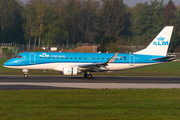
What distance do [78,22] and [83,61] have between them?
8885 centimetres

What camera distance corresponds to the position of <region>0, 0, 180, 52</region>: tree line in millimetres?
108438

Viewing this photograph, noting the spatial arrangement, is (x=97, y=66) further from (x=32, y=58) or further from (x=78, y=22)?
(x=78, y=22)

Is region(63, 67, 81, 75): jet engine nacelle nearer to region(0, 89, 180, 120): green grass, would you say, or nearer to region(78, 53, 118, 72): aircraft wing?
region(78, 53, 118, 72): aircraft wing

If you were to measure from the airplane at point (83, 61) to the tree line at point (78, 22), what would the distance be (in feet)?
223

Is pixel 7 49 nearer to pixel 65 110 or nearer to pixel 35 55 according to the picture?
pixel 35 55

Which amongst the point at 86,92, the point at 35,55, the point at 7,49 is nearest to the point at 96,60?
the point at 35,55

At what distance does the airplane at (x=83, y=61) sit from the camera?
3316 centimetres

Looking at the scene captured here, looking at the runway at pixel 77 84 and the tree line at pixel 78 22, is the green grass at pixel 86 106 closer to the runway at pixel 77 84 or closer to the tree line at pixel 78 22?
the runway at pixel 77 84

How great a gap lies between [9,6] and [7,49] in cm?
3847

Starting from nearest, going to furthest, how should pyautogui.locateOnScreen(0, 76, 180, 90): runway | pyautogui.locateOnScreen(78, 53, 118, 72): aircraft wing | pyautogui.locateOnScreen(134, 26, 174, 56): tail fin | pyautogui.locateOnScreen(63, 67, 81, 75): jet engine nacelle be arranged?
1. pyautogui.locateOnScreen(0, 76, 180, 90): runway
2. pyautogui.locateOnScreen(63, 67, 81, 75): jet engine nacelle
3. pyautogui.locateOnScreen(78, 53, 118, 72): aircraft wing
4. pyautogui.locateOnScreen(134, 26, 174, 56): tail fin

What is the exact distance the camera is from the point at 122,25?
127500 millimetres

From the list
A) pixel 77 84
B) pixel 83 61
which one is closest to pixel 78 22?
pixel 83 61

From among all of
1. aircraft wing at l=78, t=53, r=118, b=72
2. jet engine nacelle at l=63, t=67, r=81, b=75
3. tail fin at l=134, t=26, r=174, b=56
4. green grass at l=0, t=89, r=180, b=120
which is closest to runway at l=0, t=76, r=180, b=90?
jet engine nacelle at l=63, t=67, r=81, b=75

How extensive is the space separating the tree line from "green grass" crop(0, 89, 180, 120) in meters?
85.3
